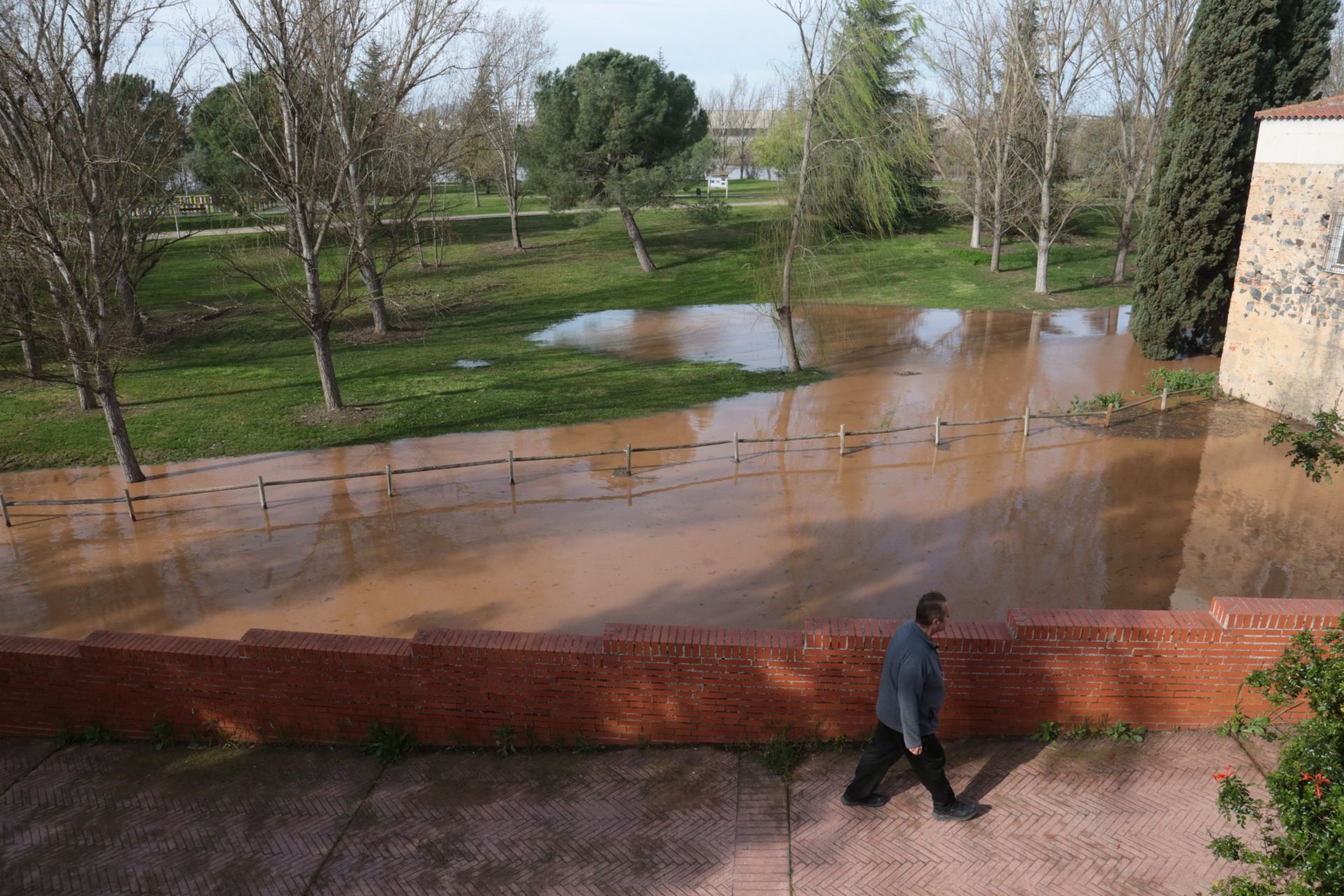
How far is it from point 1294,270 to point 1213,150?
5945 mm

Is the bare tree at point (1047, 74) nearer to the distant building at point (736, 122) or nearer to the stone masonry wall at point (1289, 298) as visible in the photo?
the stone masonry wall at point (1289, 298)

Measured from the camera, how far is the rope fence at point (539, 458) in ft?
44.5

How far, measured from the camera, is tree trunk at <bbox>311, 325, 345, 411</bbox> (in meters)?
17.8

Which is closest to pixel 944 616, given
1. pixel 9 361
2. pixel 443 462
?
pixel 443 462

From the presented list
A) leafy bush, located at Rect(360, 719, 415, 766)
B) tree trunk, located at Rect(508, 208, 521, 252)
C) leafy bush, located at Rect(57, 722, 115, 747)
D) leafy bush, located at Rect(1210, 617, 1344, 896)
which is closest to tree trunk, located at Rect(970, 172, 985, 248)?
tree trunk, located at Rect(508, 208, 521, 252)

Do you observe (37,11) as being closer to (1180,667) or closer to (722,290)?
(1180,667)

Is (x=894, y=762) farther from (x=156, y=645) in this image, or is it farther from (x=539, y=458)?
(x=539, y=458)

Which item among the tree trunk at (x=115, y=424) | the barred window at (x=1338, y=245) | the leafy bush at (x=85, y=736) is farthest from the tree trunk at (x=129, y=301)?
the barred window at (x=1338, y=245)

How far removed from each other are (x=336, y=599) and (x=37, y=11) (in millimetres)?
10985

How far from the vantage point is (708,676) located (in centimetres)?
672

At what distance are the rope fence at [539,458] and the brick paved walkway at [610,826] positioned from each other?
7.18 m

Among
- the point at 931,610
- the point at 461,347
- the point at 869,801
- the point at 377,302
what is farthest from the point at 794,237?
the point at 869,801

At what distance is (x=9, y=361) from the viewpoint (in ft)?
77.3

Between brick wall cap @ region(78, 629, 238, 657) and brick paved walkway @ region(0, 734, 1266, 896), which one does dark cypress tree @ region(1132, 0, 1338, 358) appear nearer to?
brick paved walkway @ region(0, 734, 1266, 896)
